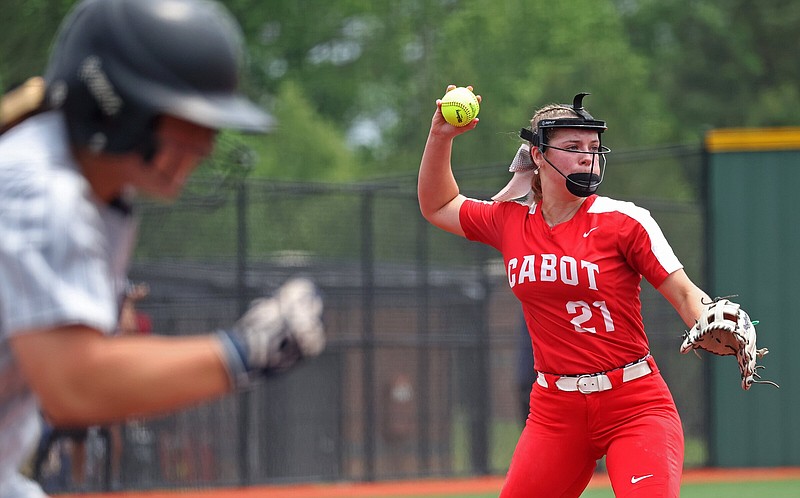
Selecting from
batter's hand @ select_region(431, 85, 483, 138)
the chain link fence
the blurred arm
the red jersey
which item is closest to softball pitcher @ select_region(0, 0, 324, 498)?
the blurred arm

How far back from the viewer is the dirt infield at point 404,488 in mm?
11351

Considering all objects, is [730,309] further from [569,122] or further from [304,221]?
[304,221]

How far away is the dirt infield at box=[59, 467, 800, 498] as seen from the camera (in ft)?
37.2

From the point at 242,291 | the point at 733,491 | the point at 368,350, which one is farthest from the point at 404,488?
the point at 733,491

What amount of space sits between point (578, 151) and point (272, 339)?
9.76 ft

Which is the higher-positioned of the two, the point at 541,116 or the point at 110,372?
the point at 541,116

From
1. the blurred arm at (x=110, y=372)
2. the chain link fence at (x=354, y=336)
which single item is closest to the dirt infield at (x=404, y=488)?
the chain link fence at (x=354, y=336)

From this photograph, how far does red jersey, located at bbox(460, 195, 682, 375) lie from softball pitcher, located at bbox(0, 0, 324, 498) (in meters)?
2.59

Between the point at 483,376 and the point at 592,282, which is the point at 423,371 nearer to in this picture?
the point at 483,376

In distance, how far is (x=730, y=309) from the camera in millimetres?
4691

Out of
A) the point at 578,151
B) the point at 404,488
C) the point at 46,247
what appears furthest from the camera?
the point at 404,488

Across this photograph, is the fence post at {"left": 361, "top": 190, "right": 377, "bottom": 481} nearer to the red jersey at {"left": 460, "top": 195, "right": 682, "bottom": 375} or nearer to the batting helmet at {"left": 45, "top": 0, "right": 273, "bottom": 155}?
the red jersey at {"left": 460, "top": 195, "right": 682, "bottom": 375}

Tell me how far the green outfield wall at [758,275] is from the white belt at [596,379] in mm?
7681

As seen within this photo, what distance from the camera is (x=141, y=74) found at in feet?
8.05
